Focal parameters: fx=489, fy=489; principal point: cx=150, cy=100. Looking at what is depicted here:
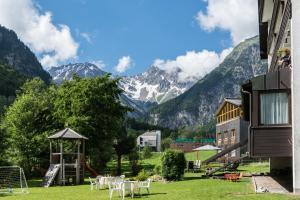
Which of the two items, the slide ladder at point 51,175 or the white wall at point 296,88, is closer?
the white wall at point 296,88

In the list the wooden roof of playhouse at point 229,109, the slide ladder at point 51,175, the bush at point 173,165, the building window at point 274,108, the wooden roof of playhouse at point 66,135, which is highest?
the wooden roof of playhouse at point 229,109

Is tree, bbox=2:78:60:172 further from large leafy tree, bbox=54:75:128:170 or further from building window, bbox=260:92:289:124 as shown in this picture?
building window, bbox=260:92:289:124

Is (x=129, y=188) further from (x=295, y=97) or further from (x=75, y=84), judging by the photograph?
(x=75, y=84)

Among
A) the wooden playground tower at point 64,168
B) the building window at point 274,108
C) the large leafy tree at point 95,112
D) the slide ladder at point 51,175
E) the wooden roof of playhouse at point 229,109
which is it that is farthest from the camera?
the wooden roof of playhouse at point 229,109

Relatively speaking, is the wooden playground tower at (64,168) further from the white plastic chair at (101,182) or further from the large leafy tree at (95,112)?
the white plastic chair at (101,182)

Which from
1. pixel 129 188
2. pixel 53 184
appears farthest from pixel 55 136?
pixel 129 188

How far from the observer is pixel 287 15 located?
18469mm

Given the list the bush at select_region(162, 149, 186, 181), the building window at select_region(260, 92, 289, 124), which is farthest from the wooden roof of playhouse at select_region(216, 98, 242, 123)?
the building window at select_region(260, 92, 289, 124)

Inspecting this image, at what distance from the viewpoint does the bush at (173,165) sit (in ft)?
99.6

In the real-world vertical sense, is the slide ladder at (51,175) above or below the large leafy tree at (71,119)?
below

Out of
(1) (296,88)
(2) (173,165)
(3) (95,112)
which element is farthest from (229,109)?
(1) (296,88)

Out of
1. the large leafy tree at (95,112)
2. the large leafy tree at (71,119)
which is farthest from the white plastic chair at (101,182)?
the large leafy tree at (95,112)

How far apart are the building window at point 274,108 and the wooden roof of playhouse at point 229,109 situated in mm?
39754

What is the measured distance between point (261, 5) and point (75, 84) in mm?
24128
